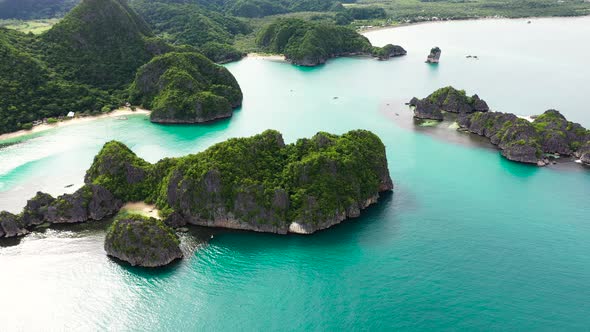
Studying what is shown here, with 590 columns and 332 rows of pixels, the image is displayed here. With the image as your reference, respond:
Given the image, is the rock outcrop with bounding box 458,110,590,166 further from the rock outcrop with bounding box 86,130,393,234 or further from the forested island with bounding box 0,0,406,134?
the forested island with bounding box 0,0,406,134

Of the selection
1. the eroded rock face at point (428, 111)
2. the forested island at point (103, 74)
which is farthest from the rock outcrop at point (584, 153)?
the forested island at point (103, 74)

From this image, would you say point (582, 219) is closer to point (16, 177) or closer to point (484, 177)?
point (484, 177)

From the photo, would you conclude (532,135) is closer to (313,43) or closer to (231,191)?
(231,191)

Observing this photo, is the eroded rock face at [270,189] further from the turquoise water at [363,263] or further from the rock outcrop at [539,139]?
the rock outcrop at [539,139]

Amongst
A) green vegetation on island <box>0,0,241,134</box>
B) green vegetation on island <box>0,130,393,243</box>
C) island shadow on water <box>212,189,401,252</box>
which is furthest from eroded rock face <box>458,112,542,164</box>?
green vegetation on island <box>0,0,241,134</box>

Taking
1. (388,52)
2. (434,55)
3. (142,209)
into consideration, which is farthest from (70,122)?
(434,55)
